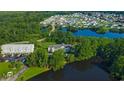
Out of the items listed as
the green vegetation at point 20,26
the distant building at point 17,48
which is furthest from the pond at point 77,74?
the green vegetation at point 20,26

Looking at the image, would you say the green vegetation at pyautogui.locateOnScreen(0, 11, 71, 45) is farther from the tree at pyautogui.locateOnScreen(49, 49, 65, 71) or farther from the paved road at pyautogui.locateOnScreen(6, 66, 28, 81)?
the paved road at pyautogui.locateOnScreen(6, 66, 28, 81)

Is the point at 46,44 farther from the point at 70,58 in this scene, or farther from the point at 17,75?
the point at 17,75

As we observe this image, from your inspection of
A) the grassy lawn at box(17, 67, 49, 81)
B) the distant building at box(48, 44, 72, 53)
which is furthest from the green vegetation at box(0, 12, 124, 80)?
the distant building at box(48, 44, 72, 53)

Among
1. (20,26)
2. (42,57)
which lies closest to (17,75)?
(42,57)
